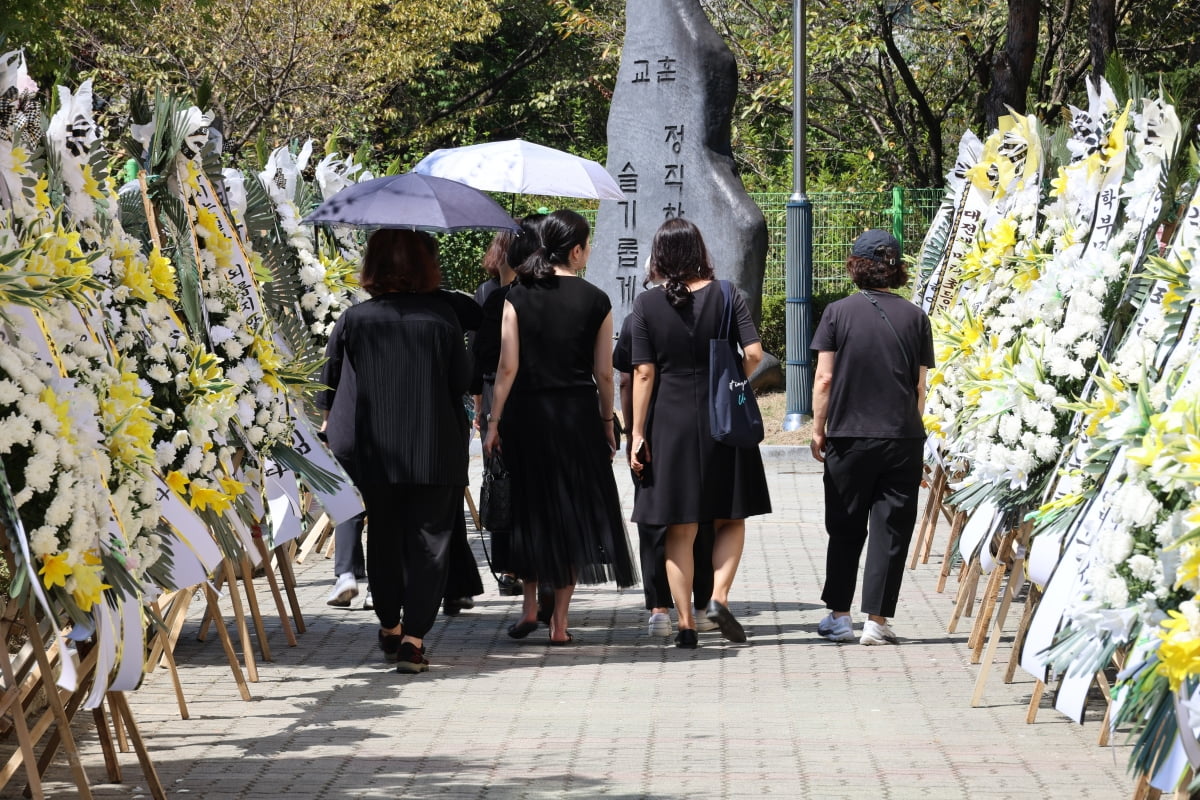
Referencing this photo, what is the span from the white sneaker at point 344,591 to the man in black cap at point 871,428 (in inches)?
99.6

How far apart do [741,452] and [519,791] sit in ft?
9.28

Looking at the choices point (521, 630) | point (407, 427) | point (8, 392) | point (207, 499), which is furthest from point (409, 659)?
point (8, 392)

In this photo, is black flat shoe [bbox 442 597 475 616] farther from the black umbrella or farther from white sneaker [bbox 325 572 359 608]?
the black umbrella

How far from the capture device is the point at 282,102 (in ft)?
78.1

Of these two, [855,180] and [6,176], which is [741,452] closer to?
[6,176]

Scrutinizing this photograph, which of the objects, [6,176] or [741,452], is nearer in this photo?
[6,176]

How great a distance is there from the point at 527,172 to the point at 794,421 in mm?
7291

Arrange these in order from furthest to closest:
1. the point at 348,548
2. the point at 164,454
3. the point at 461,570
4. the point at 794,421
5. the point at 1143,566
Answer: the point at 794,421, the point at 348,548, the point at 461,570, the point at 164,454, the point at 1143,566

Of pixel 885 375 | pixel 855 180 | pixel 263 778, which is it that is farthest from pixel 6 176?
pixel 855 180

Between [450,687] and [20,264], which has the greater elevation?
[20,264]

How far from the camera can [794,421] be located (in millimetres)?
16891

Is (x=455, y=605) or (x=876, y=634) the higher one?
(x=876, y=634)

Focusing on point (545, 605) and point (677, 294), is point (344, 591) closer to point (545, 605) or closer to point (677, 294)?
point (545, 605)

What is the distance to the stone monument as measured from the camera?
16.2 m
